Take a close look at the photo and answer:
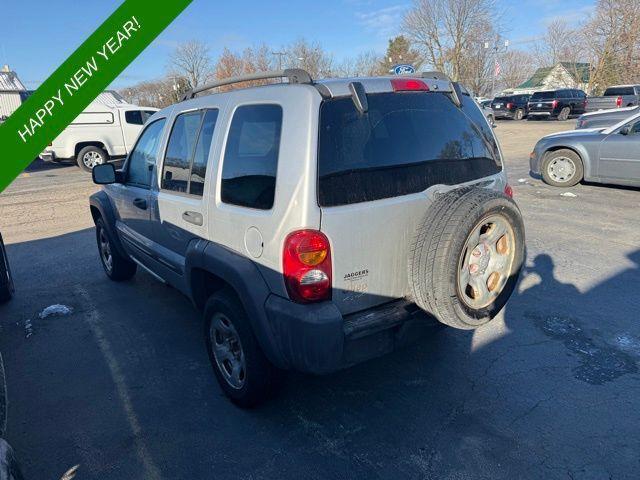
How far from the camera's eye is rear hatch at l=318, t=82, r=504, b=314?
221cm

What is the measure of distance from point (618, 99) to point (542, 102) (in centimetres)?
433

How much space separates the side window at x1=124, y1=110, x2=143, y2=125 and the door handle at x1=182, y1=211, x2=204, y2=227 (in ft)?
45.9

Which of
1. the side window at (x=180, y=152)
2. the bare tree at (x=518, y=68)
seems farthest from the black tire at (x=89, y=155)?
the bare tree at (x=518, y=68)

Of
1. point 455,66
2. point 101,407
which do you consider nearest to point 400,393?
point 101,407

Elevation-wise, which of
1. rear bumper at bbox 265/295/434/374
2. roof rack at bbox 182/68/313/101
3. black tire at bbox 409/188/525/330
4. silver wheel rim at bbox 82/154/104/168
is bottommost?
rear bumper at bbox 265/295/434/374

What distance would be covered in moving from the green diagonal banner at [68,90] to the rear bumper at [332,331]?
7.41 feet

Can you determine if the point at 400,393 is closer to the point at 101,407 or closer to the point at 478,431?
the point at 478,431

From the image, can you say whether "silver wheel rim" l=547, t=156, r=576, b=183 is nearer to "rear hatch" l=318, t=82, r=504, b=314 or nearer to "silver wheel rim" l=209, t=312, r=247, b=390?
"rear hatch" l=318, t=82, r=504, b=314

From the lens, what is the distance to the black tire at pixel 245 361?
2.57 metres

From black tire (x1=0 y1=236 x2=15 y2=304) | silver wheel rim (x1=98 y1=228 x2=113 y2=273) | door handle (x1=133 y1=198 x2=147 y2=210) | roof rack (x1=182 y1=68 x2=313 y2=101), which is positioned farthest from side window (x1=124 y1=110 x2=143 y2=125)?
roof rack (x1=182 y1=68 x2=313 y2=101)

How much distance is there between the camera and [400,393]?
9.38 feet

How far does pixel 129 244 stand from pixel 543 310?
157 inches

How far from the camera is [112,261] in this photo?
4.94m

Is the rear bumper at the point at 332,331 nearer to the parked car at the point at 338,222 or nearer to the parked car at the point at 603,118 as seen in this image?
the parked car at the point at 338,222
